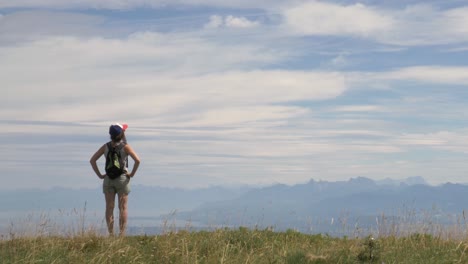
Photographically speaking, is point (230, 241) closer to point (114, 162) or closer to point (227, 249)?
point (227, 249)

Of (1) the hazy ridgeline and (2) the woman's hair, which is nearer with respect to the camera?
(1) the hazy ridgeline

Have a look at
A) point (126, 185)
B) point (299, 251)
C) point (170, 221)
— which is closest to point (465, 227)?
point (299, 251)

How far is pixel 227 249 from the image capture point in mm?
10305

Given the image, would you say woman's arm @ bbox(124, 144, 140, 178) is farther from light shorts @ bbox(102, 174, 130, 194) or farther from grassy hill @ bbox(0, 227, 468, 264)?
grassy hill @ bbox(0, 227, 468, 264)

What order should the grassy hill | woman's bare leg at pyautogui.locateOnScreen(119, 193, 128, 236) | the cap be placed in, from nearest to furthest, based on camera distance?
the grassy hill, the cap, woman's bare leg at pyautogui.locateOnScreen(119, 193, 128, 236)

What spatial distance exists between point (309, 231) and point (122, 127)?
18.2 ft

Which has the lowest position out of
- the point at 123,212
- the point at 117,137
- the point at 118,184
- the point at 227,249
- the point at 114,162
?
the point at 227,249

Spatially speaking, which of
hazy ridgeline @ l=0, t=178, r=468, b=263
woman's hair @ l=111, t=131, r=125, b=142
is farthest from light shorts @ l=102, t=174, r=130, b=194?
woman's hair @ l=111, t=131, r=125, b=142

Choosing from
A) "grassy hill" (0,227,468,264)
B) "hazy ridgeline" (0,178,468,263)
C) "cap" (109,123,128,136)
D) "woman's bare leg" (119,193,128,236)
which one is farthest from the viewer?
"woman's bare leg" (119,193,128,236)

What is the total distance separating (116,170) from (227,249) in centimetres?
421

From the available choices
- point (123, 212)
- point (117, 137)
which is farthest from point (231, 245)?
point (117, 137)

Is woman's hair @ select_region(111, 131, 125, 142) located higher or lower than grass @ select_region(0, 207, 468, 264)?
higher

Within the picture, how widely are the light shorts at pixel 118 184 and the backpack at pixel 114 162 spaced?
11 cm

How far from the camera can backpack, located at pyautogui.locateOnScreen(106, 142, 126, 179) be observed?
13.2 m
